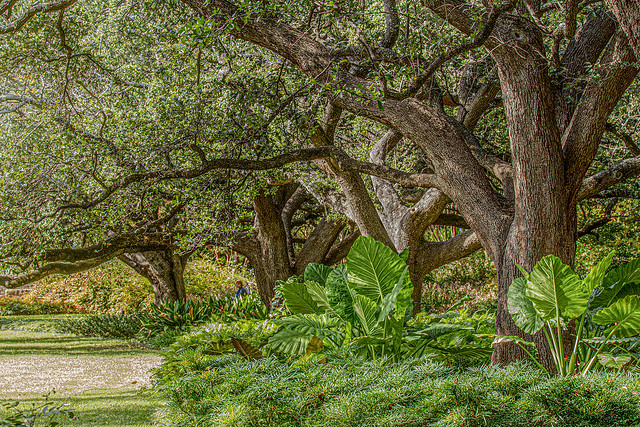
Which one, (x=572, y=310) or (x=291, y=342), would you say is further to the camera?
(x=291, y=342)

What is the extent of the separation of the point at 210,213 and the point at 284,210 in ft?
15.2

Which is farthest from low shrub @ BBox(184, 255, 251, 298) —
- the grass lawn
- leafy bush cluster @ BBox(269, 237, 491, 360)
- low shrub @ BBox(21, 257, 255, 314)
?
leafy bush cluster @ BBox(269, 237, 491, 360)

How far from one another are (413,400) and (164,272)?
12.6 meters

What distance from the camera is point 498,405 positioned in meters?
2.67

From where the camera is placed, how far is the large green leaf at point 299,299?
18.0ft

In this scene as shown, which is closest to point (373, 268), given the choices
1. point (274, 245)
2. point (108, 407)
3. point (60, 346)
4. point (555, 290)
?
point (555, 290)

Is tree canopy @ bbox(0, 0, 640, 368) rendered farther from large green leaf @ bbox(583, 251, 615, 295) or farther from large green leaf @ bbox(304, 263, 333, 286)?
large green leaf @ bbox(304, 263, 333, 286)

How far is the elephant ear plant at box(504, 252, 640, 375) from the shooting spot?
3945 mm

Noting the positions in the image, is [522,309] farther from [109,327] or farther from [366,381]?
[109,327]

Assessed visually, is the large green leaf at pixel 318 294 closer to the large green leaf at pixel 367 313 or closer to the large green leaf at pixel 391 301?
the large green leaf at pixel 367 313

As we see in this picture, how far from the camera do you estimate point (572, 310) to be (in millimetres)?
4125

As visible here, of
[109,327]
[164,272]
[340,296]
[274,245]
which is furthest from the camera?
[109,327]

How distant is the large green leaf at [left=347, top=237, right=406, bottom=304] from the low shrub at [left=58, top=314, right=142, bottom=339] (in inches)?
419

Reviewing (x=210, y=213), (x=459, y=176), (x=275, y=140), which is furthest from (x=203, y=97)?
(x=459, y=176)
